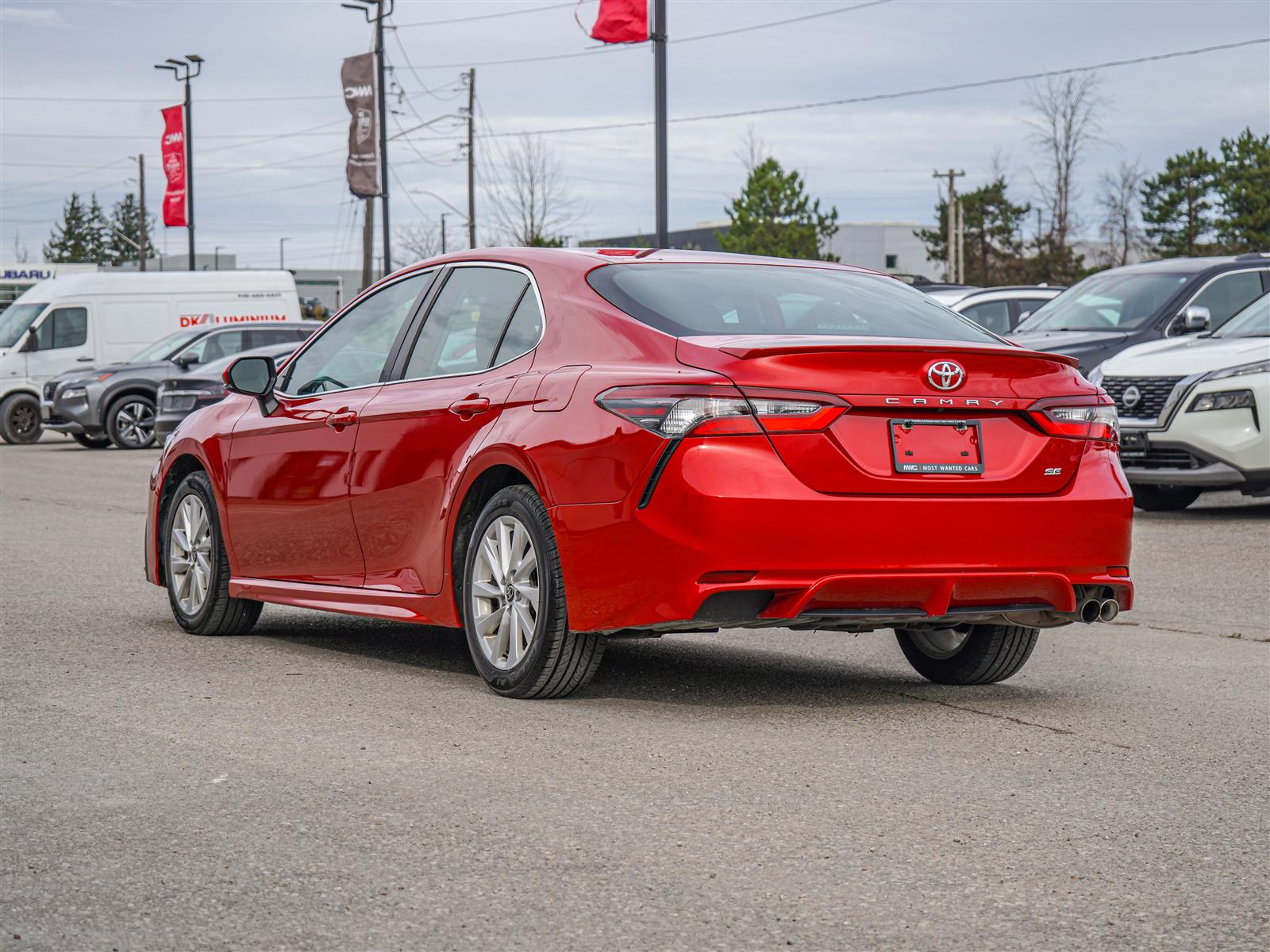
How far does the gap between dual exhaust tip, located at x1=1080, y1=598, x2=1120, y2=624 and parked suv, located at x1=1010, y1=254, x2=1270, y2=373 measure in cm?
921

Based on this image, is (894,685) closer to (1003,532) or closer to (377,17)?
(1003,532)

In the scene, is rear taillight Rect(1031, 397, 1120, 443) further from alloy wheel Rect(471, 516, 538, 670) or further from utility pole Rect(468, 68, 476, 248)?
utility pole Rect(468, 68, 476, 248)

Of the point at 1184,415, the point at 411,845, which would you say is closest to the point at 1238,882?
the point at 411,845

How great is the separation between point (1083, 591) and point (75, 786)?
3.21 m

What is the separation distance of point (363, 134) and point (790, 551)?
34216 millimetres

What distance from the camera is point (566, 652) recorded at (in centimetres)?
597

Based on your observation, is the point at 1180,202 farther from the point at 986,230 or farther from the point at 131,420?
the point at 131,420

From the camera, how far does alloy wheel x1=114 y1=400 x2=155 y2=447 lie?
2670 centimetres

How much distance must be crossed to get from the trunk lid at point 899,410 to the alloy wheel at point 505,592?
89 cm

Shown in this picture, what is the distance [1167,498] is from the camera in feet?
48.3

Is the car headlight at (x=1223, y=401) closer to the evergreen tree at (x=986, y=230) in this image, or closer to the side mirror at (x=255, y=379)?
the side mirror at (x=255, y=379)

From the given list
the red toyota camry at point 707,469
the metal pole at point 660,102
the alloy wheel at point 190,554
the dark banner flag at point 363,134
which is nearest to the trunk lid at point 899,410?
the red toyota camry at point 707,469

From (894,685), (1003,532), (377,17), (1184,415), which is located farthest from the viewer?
(377,17)

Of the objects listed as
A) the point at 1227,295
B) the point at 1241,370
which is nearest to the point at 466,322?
the point at 1241,370
